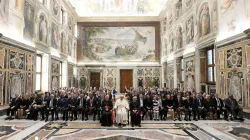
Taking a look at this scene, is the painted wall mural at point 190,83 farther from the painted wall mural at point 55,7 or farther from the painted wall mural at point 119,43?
the painted wall mural at point 55,7

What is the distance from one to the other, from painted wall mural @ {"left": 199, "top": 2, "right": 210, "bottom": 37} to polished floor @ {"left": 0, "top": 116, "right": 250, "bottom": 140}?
6.39m

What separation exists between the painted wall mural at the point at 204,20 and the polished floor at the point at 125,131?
639cm

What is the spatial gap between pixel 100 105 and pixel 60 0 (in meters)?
13.0

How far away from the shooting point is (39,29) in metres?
13.5

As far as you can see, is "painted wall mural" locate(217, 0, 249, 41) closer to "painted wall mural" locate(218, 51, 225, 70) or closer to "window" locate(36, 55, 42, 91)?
"painted wall mural" locate(218, 51, 225, 70)

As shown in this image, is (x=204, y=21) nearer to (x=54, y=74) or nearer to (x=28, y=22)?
(x=28, y=22)

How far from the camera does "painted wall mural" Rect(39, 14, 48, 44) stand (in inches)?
537

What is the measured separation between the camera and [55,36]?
16.7 metres

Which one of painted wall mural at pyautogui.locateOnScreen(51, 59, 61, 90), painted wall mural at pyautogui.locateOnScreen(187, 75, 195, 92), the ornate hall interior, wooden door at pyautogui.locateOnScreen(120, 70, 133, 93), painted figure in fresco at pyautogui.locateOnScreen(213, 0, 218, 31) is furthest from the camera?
wooden door at pyautogui.locateOnScreen(120, 70, 133, 93)

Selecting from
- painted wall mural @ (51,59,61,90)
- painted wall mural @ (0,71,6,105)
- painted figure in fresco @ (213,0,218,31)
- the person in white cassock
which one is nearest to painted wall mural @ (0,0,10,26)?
painted wall mural @ (0,71,6,105)

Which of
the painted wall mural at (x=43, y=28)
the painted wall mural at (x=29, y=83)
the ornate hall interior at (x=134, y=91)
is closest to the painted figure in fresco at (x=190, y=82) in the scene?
the ornate hall interior at (x=134, y=91)

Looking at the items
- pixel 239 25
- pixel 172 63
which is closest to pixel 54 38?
pixel 172 63

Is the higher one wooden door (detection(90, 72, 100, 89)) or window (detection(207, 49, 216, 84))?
window (detection(207, 49, 216, 84))

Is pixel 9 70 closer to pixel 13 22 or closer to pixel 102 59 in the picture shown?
pixel 13 22
